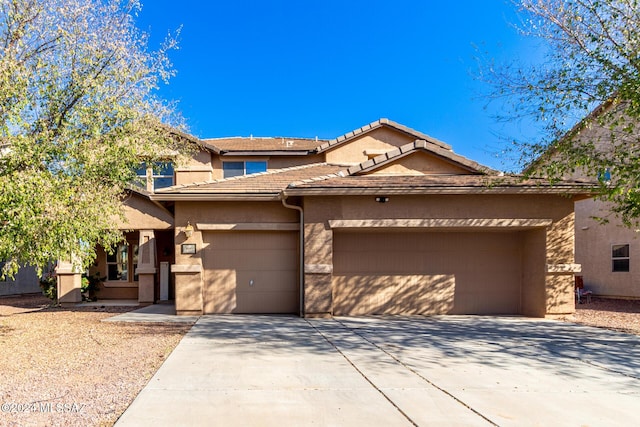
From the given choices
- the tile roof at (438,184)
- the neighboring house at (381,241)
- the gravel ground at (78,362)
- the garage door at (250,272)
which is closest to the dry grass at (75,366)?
the gravel ground at (78,362)

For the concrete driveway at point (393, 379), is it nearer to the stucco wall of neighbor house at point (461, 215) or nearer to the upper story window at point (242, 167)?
the stucco wall of neighbor house at point (461, 215)

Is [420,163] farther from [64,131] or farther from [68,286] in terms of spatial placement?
[68,286]

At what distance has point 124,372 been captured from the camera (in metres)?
5.65

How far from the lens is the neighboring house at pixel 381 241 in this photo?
10.5 meters

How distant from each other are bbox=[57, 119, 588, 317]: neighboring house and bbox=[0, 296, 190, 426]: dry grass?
95.8 inches

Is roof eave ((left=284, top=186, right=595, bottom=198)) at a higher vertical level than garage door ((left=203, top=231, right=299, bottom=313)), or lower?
higher

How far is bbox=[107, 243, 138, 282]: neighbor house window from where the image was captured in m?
15.9

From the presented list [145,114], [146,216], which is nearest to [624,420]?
[145,114]

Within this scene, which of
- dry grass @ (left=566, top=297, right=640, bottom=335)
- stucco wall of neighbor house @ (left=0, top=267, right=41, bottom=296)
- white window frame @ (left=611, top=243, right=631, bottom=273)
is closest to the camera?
dry grass @ (left=566, top=297, right=640, bottom=335)

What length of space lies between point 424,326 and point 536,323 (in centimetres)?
278

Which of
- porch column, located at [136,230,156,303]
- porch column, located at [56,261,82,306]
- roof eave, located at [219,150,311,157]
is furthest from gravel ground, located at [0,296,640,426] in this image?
roof eave, located at [219,150,311,157]

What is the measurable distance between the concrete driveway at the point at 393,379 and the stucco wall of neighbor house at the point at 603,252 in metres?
7.81

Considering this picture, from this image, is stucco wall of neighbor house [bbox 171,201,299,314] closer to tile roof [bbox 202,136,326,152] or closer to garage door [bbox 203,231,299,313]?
garage door [bbox 203,231,299,313]

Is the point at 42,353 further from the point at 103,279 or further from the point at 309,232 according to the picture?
the point at 103,279
